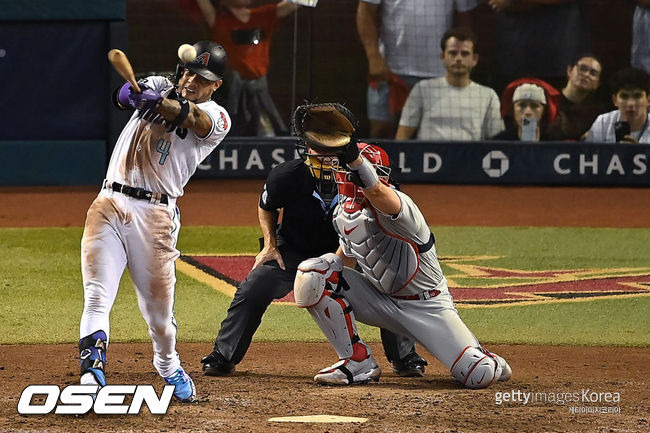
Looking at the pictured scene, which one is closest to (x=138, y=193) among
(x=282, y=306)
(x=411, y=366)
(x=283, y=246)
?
(x=283, y=246)

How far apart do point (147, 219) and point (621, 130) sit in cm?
861

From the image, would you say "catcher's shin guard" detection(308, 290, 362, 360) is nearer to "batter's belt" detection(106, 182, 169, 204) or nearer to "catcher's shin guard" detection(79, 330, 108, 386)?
"batter's belt" detection(106, 182, 169, 204)

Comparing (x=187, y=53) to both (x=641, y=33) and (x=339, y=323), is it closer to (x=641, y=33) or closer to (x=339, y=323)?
(x=339, y=323)

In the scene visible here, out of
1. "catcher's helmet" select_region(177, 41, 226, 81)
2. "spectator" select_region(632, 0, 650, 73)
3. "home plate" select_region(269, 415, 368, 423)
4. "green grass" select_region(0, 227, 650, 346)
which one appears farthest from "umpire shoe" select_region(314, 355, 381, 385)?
"spectator" select_region(632, 0, 650, 73)

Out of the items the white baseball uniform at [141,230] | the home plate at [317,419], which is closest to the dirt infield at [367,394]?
the home plate at [317,419]

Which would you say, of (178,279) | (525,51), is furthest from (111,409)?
(525,51)

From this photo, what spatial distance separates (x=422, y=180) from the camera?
1274 centimetres

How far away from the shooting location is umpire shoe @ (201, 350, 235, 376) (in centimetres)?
581

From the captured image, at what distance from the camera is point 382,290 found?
5688 mm

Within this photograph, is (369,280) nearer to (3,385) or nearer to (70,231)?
(3,385)

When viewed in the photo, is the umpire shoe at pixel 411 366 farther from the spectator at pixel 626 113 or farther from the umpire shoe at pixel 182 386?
the spectator at pixel 626 113

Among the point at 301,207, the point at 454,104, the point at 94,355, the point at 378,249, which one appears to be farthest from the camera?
the point at 454,104

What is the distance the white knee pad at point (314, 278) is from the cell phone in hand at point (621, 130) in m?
7.58

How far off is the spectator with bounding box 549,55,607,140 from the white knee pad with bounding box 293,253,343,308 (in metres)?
7.50
